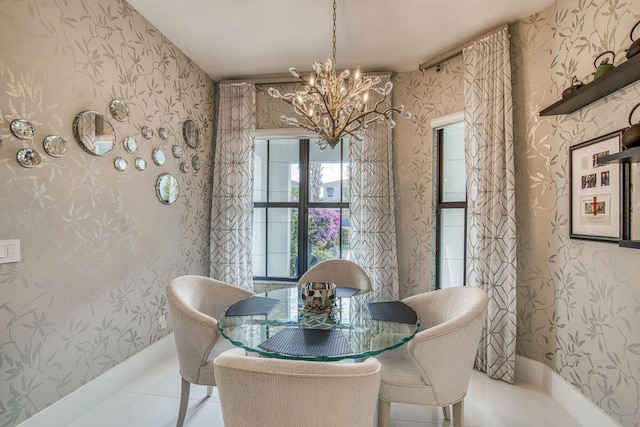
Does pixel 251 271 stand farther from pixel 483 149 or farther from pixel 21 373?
pixel 483 149

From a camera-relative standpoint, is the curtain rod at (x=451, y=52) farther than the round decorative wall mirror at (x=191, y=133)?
No

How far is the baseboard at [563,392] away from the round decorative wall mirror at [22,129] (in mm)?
3610

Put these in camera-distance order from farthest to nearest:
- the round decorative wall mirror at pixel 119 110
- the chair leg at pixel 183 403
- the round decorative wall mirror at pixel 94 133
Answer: the round decorative wall mirror at pixel 119 110
the round decorative wall mirror at pixel 94 133
the chair leg at pixel 183 403

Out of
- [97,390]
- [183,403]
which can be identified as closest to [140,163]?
[97,390]

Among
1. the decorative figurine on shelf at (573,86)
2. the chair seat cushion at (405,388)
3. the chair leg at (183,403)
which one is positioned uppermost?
the decorative figurine on shelf at (573,86)

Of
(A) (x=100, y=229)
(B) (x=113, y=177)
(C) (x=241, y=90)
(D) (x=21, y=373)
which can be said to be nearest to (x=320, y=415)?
(D) (x=21, y=373)

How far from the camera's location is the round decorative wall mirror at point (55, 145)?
5.97ft

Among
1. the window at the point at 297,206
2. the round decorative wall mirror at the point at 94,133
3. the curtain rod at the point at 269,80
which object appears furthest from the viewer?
the window at the point at 297,206

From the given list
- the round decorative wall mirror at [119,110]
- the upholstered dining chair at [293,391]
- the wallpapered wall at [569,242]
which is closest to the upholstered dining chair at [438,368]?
the upholstered dining chair at [293,391]

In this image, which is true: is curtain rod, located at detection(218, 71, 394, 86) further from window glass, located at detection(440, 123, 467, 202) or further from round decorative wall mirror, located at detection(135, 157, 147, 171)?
window glass, located at detection(440, 123, 467, 202)

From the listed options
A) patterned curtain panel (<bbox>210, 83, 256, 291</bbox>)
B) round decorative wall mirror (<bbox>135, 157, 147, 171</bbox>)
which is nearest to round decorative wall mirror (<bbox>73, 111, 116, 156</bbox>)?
round decorative wall mirror (<bbox>135, 157, 147, 171</bbox>)

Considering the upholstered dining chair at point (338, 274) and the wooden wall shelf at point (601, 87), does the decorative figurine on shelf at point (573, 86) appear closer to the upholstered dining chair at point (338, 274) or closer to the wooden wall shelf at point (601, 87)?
the wooden wall shelf at point (601, 87)

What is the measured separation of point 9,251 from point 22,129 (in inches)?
25.8

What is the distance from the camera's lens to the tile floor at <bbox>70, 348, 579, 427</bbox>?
1.99m
